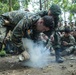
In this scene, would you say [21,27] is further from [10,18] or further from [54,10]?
[54,10]

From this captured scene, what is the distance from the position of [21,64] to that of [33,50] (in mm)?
468

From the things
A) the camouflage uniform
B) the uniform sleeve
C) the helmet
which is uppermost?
the helmet

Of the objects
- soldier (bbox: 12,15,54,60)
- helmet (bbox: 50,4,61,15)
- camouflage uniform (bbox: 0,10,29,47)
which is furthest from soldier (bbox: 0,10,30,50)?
helmet (bbox: 50,4,61,15)

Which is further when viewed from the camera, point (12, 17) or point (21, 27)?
point (12, 17)

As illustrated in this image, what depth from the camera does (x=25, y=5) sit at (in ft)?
71.1

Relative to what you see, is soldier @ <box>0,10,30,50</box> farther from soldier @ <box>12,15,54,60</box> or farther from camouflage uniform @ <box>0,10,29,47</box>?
soldier @ <box>12,15,54,60</box>

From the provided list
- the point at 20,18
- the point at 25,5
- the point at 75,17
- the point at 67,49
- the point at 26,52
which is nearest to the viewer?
the point at 26,52

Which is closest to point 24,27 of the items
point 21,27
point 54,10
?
point 21,27

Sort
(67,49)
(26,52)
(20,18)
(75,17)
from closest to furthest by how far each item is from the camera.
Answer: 1. (26,52)
2. (20,18)
3. (67,49)
4. (75,17)

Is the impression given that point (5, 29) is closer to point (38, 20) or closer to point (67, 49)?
point (38, 20)

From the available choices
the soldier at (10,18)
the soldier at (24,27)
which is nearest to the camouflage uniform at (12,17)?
the soldier at (10,18)

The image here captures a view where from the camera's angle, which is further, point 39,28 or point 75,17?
point 75,17

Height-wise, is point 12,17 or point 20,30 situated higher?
point 12,17

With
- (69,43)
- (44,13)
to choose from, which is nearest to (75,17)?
(69,43)
